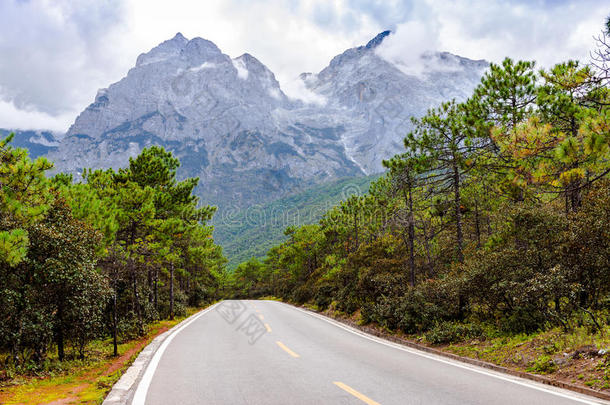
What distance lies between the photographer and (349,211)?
34.1 meters

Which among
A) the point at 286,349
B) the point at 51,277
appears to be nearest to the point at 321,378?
the point at 286,349

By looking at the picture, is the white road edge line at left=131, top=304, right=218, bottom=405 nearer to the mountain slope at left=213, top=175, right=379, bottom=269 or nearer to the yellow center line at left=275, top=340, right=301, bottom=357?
the yellow center line at left=275, top=340, right=301, bottom=357

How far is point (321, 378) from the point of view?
6797mm

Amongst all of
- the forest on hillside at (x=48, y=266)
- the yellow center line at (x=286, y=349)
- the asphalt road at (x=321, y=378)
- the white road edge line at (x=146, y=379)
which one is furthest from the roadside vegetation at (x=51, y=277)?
the yellow center line at (x=286, y=349)

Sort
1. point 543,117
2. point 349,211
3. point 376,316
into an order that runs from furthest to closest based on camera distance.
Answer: point 349,211, point 376,316, point 543,117

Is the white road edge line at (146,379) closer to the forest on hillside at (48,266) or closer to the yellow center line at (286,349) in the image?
the forest on hillside at (48,266)

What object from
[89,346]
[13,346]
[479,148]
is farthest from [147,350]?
[479,148]

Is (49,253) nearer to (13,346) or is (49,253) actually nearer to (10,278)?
(10,278)

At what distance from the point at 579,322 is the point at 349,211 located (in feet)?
83.9

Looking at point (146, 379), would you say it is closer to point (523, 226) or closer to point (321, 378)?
point (321, 378)

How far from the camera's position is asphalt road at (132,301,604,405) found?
5531mm

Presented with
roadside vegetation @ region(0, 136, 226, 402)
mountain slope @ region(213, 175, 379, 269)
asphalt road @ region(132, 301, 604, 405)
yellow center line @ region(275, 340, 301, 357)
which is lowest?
yellow center line @ region(275, 340, 301, 357)

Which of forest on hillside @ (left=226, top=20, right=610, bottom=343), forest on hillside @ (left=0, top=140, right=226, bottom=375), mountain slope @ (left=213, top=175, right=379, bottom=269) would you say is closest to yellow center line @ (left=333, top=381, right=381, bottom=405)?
forest on hillside @ (left=226, top=20, right=610, bottom=343)

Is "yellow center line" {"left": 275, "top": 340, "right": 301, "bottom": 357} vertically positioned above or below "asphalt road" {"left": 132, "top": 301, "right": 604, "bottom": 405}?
below
